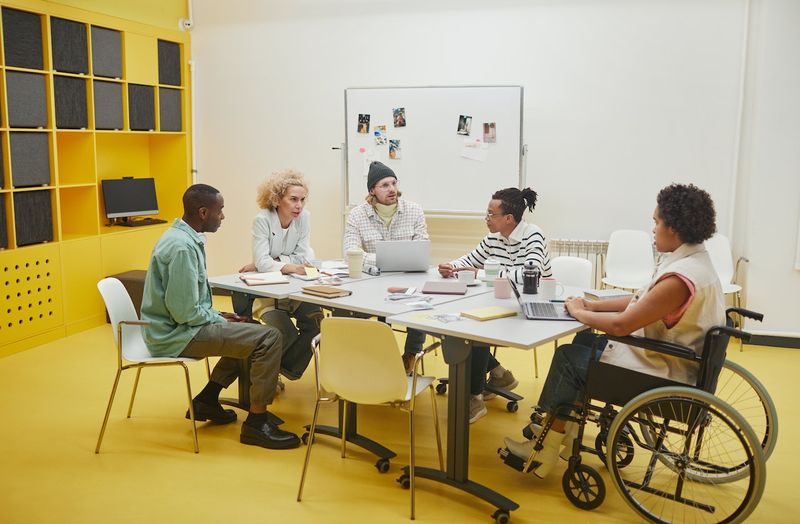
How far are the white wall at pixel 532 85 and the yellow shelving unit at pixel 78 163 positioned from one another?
427 millimetres

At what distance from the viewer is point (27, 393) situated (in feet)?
14.7

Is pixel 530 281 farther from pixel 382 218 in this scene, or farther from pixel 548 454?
pixel 382 218

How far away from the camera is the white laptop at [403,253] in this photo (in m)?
4.35

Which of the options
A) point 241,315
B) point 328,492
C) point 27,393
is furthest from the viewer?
point 27,393

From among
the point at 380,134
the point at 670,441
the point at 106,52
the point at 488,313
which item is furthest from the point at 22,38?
the point at 670,441

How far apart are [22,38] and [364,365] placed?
386cm

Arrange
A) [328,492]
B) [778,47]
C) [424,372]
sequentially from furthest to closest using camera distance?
[778,47], [424,372], [328,492]

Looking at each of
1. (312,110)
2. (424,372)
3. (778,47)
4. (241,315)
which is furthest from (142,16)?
(778,47)

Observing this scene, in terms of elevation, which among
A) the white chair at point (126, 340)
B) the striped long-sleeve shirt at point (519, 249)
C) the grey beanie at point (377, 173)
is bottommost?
the white chair at point (126, 340)

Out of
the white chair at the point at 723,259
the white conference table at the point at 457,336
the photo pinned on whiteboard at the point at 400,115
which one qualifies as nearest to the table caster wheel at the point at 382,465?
the white conference table at the point at 457,336

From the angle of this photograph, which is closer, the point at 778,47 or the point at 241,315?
the point at 241,315

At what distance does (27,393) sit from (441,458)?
2604 millimetres

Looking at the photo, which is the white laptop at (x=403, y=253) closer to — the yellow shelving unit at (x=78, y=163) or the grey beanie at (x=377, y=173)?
the grey beanie at (x=377, y=173)

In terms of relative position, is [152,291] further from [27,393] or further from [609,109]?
[609,109]
